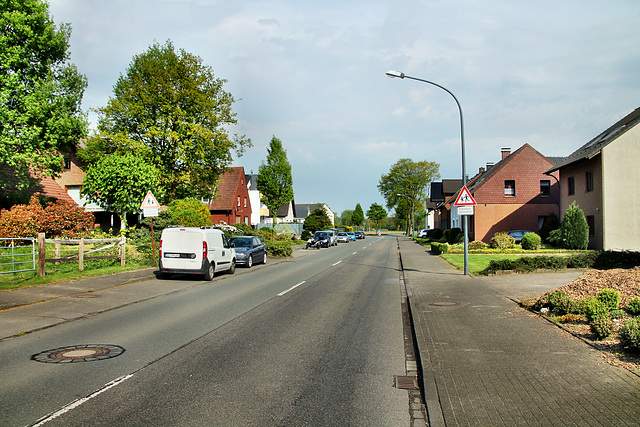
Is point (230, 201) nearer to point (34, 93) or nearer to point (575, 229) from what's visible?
point (34, 93)

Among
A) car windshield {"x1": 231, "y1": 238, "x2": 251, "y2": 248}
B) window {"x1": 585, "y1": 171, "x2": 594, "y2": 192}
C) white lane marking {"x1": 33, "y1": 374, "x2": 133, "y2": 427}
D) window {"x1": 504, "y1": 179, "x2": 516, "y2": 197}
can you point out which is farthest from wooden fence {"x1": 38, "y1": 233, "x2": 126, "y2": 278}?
window {"x1": 504, "y1": 179, "x2": 516, "y2": 197}

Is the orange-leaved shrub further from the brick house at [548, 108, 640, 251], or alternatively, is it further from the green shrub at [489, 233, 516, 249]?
the brick house at [548, 108, 640, 251]

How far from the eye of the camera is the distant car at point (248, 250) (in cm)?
2131

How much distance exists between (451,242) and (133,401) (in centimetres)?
4256

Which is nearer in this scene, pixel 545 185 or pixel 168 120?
pixel 168 120

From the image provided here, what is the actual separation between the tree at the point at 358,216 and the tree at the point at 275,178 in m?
82.0

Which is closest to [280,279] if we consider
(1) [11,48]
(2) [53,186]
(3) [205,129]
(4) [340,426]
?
(4) [340,426]

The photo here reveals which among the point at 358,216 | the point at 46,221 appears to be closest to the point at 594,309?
the point at 46,221

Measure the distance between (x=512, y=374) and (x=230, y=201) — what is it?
152 ft

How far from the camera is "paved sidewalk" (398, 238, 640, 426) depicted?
4215 mm

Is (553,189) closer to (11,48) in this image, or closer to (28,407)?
(11,48)

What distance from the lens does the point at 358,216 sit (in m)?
131

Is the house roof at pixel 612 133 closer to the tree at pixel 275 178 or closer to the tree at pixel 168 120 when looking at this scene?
the tree at pixel 168 120

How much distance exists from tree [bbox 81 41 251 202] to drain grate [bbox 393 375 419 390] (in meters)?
25.3
